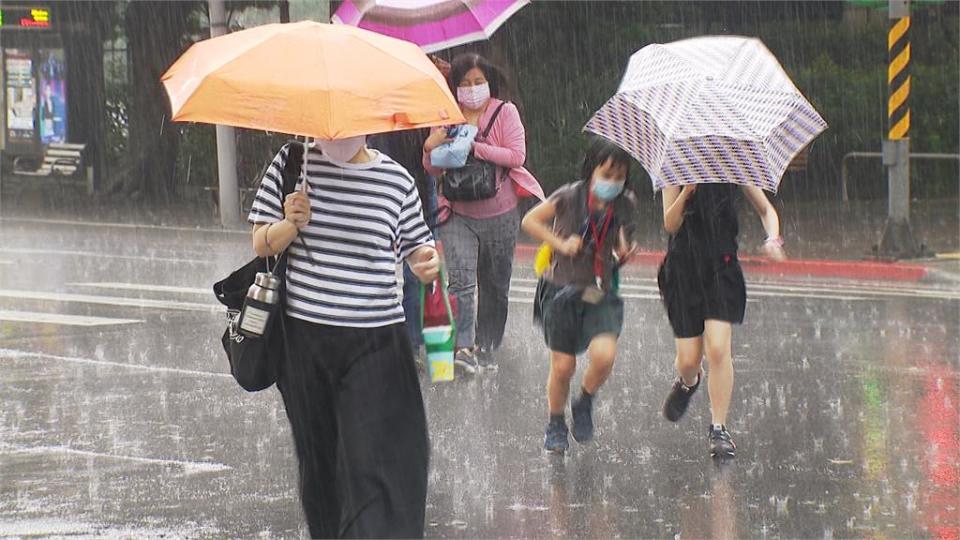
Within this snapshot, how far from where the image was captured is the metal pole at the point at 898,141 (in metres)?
16.7

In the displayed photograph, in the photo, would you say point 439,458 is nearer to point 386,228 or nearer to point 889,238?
point 386,228

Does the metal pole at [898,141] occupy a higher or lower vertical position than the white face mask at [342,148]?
lower

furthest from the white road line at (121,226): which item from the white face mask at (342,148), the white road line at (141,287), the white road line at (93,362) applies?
the white face mask at (342,148)

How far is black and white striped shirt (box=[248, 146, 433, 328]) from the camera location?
5285 millimetres

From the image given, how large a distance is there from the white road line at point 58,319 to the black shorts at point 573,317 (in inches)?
234

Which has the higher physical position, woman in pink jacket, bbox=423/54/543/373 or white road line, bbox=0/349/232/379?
woman in pink jacket, bbox=423/54/543/373

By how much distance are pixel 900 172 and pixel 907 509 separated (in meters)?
11.0

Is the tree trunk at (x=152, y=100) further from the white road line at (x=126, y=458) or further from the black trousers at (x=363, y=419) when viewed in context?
the black trousers at (x=363, y=419)

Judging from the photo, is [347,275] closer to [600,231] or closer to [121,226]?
[600,231]

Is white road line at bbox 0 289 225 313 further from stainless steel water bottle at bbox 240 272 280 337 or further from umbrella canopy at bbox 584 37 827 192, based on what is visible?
stainless steel water bottle at bbox 240 272 280 337

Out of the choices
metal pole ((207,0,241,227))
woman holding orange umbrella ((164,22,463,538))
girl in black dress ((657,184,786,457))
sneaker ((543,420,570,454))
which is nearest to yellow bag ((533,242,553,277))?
girl in black dress ((657,184,786,457))

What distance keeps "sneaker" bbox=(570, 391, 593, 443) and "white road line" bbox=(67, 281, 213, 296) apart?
24.0ft

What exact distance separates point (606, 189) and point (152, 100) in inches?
836

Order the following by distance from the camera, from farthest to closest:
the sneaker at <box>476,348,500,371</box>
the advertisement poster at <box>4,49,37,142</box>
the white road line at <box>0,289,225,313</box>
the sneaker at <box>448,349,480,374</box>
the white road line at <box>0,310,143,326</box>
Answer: the advertisement poster at <box>4,49,37,142</box> < the white road line at <box>0,289,225,313</box> < the white road line at <box>0,310,143,326</box> < the sneaker at <box>476,348,500,371</box> < the sneaker at <box>448,349,480,374</box>
